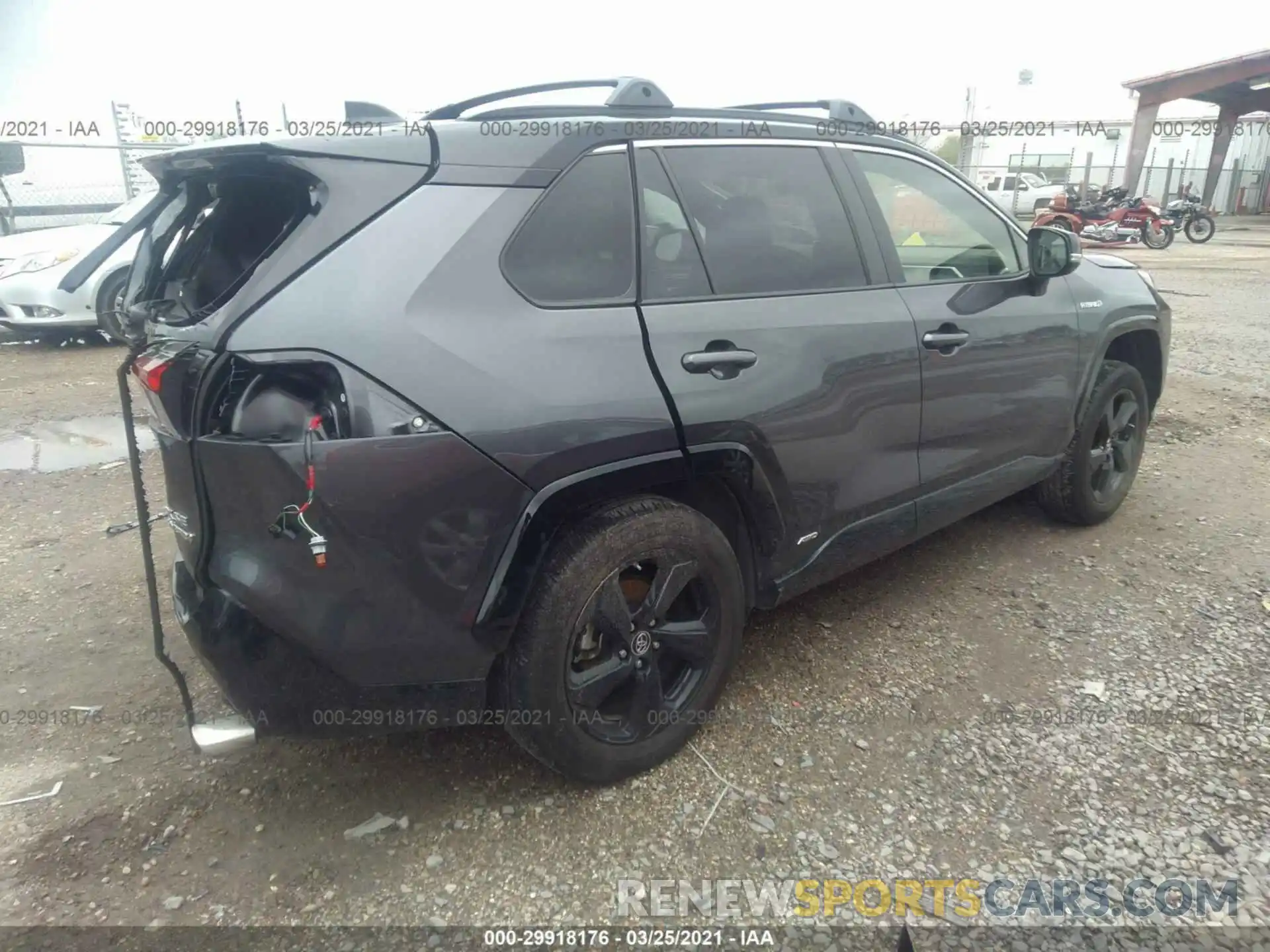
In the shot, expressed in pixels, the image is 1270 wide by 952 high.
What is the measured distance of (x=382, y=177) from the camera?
6.39 feet

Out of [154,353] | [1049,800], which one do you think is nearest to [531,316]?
[154,353]

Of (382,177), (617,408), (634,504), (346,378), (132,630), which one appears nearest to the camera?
(346,378)

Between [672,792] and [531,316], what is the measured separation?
1.38 m

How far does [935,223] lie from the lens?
3.24 meters

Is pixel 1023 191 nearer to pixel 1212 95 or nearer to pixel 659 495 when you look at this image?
pixel 1212 95

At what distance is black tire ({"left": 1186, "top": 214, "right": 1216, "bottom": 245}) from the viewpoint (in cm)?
2002

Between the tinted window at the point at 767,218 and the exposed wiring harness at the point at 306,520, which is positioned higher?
the tinted window at the point at 767,218

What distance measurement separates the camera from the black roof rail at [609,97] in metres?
2.41

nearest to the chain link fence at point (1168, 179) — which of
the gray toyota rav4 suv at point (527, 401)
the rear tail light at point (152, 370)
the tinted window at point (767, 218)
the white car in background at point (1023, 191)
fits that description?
the white car in background at point (1023, 191)

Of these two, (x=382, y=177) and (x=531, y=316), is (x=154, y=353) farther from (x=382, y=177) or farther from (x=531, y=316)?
(x=531, y=316)

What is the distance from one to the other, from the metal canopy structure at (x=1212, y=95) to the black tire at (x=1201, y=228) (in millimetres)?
4046

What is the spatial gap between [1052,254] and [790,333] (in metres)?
1.54

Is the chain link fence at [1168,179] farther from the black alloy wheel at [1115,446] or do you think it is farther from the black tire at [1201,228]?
the black alloy wheel at [1115,446]

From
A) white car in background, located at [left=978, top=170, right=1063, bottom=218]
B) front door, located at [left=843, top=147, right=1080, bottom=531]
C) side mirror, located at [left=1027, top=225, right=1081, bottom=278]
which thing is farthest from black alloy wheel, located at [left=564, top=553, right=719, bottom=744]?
white car in background, located at [left=978, top=170, right=1063, bottom=218]
